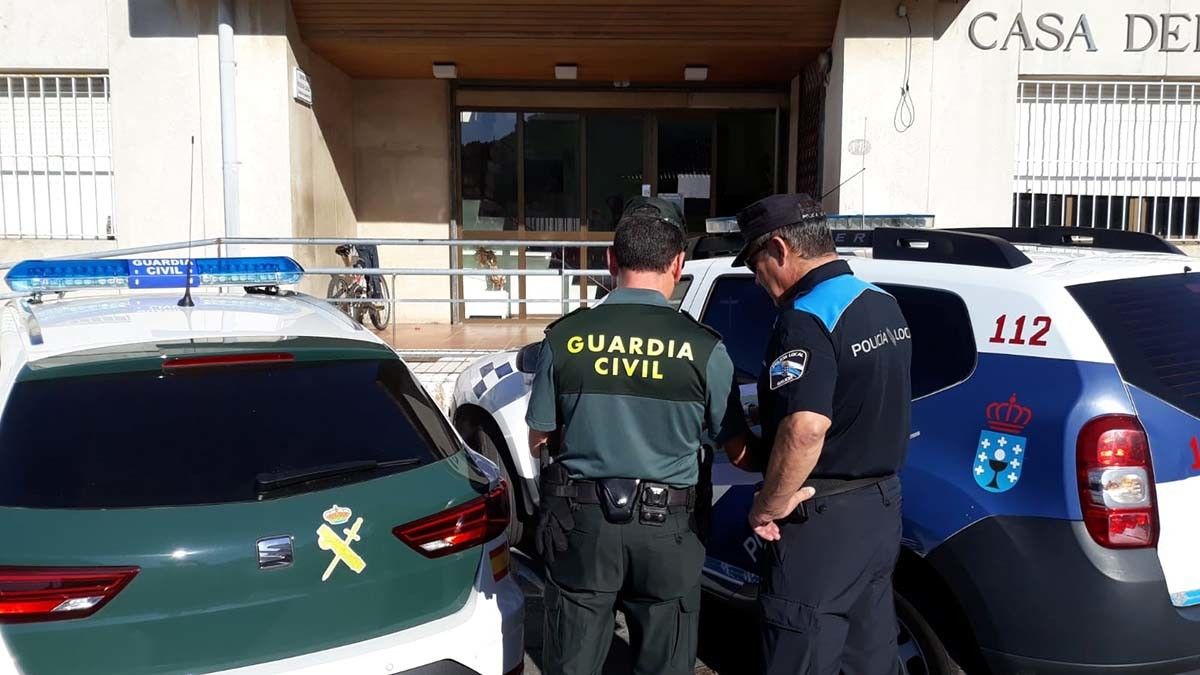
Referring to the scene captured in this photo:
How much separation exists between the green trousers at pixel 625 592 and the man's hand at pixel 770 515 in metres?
0.17

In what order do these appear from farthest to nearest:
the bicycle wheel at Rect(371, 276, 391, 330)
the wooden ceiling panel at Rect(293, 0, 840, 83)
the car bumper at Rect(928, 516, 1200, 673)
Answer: the bicycle wheel at Rect(371, 276, 391, 330)
the wooden ceiling panel at Rect(293, 0, 840, 83)
the car bumper at Rect(928, 516, 1200, 673)

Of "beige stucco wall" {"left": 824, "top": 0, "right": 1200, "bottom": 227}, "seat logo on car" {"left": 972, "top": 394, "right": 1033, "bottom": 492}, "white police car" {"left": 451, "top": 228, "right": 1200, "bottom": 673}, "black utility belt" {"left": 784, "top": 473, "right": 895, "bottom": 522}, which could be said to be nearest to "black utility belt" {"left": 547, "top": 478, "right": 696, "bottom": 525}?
"black utility belt" {"left": 784, "top": 473, "right": 895, "bottom": 522}

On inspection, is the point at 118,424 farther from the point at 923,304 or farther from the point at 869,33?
the point at 869,33

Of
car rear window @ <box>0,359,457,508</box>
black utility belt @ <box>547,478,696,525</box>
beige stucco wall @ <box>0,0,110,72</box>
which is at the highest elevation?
beige stucco wall @ <box>0,0,110,72</box>

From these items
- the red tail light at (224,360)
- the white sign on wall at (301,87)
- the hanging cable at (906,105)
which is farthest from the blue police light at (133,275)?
the hanging cable at (906,105)

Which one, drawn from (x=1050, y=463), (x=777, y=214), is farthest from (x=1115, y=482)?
(x=777, y=214)

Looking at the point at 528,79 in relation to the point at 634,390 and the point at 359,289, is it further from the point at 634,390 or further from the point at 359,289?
the point at 634,390

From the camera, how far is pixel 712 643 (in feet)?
13.0

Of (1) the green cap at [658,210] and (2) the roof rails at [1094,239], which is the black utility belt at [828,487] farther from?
(2) the roof rails at [1094,239]

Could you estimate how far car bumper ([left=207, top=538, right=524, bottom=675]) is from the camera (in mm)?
2334

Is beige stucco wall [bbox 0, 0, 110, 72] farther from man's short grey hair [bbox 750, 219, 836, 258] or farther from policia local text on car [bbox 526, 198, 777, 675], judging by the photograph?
man's short grey hair [bbox 750, 219, 836, 258]

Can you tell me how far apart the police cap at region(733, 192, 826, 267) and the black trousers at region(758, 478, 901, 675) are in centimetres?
77

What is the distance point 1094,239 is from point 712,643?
231cm

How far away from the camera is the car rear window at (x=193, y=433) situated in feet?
7.52
